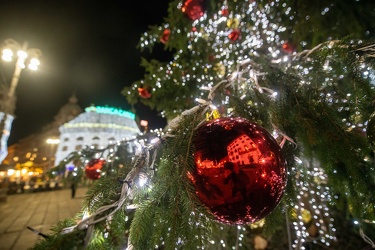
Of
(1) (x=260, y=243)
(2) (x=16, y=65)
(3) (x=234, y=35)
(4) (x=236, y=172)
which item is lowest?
(1) (x=260, y=243)

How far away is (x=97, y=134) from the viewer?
38.6m

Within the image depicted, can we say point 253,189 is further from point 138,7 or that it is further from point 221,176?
point 138,7

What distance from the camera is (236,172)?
2.70ft

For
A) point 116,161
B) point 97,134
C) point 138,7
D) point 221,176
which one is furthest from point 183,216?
point 97,134

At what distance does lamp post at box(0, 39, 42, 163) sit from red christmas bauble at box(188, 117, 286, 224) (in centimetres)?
872

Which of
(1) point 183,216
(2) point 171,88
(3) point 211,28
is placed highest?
(3) point 211,28

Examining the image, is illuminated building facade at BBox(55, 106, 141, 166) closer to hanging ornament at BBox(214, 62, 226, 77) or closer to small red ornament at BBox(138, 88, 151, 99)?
small red ornament at BBox(138, 88, 151, 99)

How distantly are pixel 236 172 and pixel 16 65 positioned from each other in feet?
29.8

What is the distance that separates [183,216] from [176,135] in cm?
37

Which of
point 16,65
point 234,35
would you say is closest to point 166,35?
point 234,35

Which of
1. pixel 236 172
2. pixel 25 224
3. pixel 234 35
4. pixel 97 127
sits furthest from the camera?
pixel 97 127

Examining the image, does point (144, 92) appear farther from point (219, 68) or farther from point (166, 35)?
point (219, 68)

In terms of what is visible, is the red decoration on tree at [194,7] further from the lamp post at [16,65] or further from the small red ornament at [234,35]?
the lamp post at [16,65]

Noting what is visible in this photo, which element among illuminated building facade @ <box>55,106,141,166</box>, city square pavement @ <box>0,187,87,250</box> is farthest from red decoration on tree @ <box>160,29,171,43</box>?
illuminated building facade @ <box>55,106,141,166</box>
